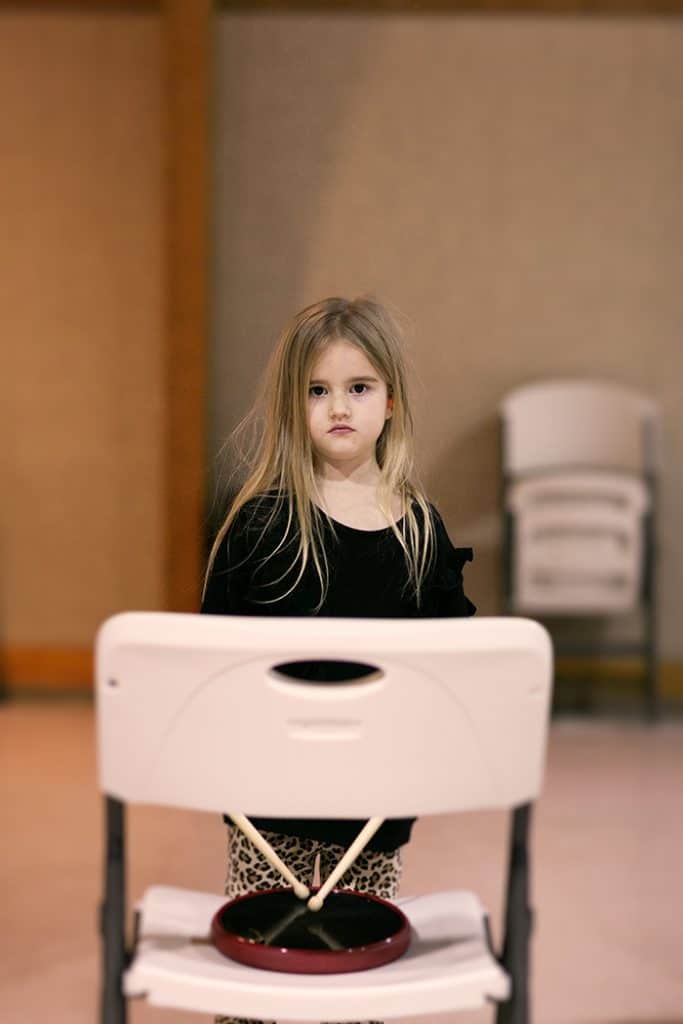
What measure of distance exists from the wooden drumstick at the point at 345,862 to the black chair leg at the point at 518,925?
0.48ft

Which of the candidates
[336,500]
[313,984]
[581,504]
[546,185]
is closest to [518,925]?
[313,984]

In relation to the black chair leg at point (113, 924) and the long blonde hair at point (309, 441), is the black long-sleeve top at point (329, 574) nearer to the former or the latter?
the long blonde hair at point (309, 441)

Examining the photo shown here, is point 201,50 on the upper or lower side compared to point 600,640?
upper

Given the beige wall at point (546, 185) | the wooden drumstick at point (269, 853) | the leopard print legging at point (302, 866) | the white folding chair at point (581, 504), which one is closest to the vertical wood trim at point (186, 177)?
the beige wall at point (546, 185)

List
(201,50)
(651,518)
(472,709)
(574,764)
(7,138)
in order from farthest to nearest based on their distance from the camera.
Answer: (7,138), (651,518), (201,50), (574,764), (472,709)

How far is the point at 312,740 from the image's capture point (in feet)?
3.60

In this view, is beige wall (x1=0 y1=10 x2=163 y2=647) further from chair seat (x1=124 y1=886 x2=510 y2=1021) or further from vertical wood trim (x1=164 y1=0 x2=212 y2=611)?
chair seat (x1=124 y1=886 x2=510 y2=1021)

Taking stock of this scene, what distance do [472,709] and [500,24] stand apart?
3947 millimetres

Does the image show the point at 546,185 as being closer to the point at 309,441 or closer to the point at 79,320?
the point at 79,320

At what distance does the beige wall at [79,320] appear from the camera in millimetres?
4688

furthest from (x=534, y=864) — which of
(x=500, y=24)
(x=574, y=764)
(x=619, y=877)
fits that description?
(x=500, y=24)

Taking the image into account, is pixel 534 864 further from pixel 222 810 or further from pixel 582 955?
pixel 222 810

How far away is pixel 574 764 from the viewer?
12.6ft

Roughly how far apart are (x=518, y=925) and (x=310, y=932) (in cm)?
19
